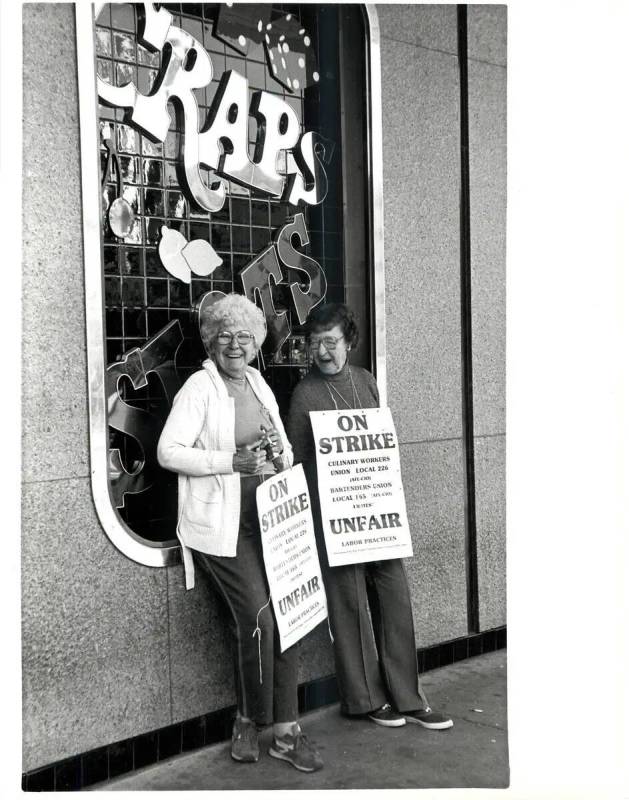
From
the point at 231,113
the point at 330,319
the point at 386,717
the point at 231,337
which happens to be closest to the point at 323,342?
the point at 330,319

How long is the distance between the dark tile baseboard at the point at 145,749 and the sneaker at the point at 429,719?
404 millimetres

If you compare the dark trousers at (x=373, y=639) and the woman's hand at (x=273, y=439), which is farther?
the dark trousers at (x=373, y=639)

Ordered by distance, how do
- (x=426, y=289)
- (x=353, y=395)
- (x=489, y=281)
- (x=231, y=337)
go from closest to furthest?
1. (x=231, y=337)
2. (x=353, y=395)
3. (x=426, y=289)
4. (x=489, y=281)

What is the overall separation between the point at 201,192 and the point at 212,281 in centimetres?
41

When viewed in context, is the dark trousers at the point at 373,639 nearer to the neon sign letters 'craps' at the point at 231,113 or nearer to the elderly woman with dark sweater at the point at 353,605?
the elderly woman with dark sweater at the point at 353,605

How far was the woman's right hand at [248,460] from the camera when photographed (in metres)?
4.06

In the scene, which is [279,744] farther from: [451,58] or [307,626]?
[451,58]

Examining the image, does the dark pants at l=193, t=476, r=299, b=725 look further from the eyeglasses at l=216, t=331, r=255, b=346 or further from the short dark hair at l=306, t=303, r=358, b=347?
the short dark hair at l=306, t=303, r=358, b=347

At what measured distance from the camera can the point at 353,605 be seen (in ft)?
14.8

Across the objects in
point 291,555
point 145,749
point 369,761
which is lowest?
point 369,761

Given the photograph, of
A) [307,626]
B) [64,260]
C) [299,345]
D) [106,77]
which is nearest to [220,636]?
[307,626]

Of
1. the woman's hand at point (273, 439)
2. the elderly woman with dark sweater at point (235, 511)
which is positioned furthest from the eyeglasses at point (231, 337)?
the woman's hand at point (273, 439)

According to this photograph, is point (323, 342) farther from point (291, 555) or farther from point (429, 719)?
point (429, 719)
